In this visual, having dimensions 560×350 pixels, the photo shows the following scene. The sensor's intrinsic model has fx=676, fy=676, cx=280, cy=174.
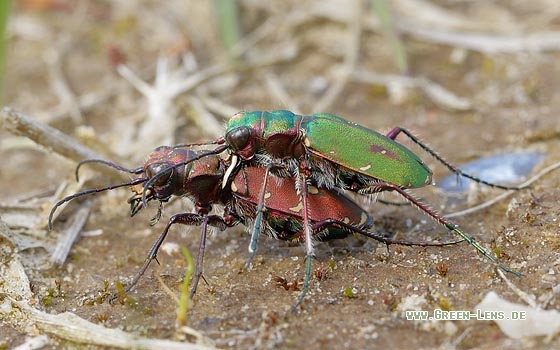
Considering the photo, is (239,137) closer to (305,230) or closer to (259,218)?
(259,218)

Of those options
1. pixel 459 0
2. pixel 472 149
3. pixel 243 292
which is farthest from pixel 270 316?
pixel 459 0

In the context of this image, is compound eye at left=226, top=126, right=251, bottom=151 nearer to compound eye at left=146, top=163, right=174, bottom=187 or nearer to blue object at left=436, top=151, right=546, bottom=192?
compound eye at left=146, top=163, right=174, bottom=187

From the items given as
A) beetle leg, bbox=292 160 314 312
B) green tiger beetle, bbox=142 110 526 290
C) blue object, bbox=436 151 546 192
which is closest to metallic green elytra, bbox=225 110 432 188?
green tiger beetle, bbox=142 110 526 290

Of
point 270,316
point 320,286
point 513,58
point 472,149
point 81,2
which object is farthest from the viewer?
point 81,2

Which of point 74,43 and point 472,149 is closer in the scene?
point 472,149

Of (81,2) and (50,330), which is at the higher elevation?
(81,2)

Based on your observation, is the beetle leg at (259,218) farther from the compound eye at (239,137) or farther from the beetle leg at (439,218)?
the beetle leg at (439,218)

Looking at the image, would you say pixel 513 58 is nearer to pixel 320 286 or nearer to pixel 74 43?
pixel 320 286

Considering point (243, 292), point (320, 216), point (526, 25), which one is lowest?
point (243, 292)
